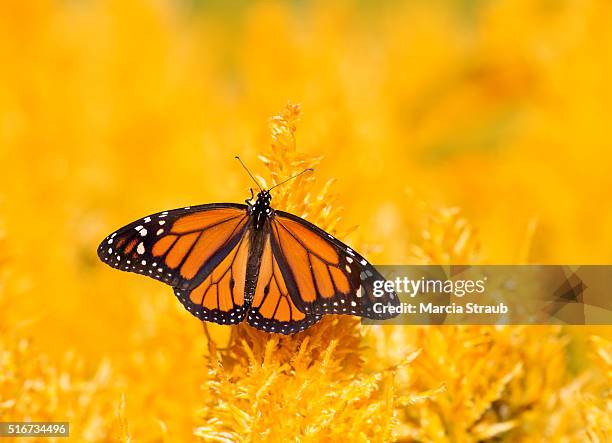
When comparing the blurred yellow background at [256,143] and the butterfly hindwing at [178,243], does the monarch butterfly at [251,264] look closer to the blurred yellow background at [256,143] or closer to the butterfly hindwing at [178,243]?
the butterfly hindwing at [178,243]

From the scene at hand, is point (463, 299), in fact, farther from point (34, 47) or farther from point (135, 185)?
point (34, 47)

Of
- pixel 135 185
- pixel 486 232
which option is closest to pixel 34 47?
pixel 135 185

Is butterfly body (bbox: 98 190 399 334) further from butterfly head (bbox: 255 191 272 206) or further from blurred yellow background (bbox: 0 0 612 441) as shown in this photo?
blurred yellow background (bbox: 0 0 612 441)

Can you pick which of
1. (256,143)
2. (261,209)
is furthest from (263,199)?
A: (256,143)

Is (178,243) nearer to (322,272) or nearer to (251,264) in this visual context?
(251,264)

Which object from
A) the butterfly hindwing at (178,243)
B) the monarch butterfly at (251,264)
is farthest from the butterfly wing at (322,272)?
the butterfly hindwing at (178,243)

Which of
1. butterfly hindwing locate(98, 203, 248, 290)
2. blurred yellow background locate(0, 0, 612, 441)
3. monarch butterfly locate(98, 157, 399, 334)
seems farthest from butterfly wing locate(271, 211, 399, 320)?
blurred yellow background locate(0, 0, 612, 441)
